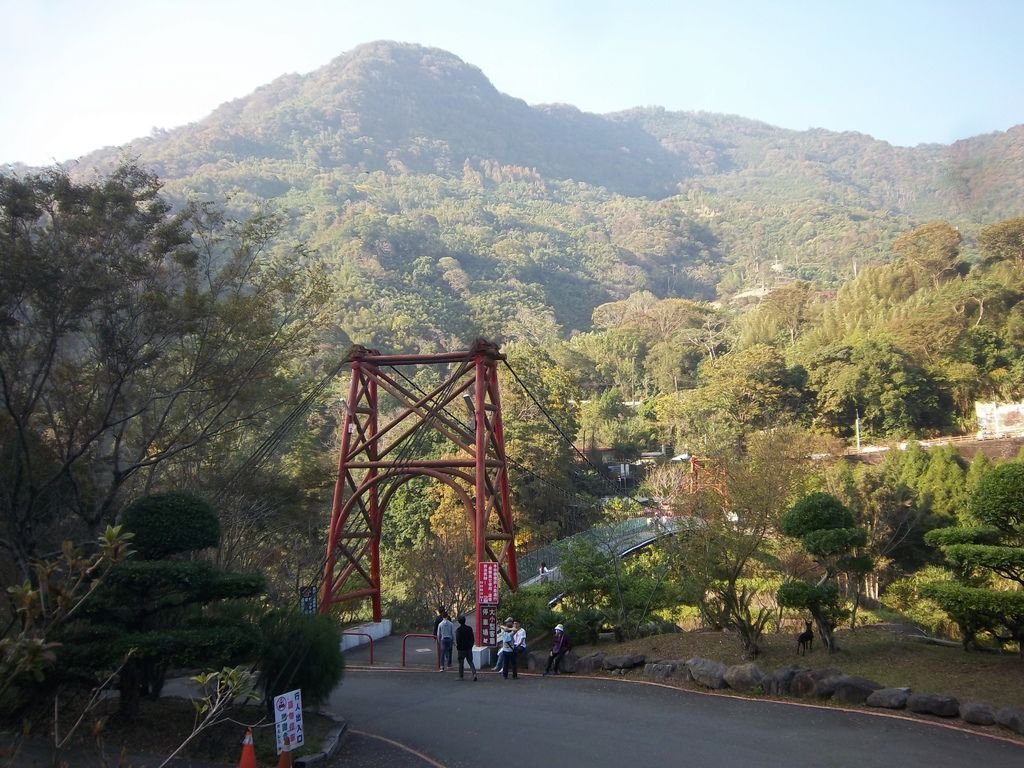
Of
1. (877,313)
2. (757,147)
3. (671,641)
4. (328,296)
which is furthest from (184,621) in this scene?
(757,147)

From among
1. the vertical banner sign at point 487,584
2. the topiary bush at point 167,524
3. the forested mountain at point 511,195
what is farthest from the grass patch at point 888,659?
the forested mountain at point 511,195

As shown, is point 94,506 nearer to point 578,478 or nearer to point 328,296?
point 328,296

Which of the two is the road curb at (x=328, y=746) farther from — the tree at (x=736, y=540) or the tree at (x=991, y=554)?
the tree at (x=991, y=554)

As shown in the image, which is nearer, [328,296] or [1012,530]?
[1012,530]

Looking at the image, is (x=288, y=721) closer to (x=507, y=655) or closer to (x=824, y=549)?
(x=507, y=655)

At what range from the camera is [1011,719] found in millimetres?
7621

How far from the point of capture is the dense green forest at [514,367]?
1073cm

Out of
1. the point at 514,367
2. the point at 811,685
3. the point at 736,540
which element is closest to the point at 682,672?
the point at 811,685

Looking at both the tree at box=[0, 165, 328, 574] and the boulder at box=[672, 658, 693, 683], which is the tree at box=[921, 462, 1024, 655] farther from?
the tree at box=[0, 165, 328, 574]

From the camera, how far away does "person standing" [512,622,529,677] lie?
479 inches

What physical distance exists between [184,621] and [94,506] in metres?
3.99

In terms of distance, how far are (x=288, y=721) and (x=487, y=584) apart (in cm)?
626

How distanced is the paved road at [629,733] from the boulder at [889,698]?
271 millimetres

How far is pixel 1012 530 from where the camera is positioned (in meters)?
8.87
